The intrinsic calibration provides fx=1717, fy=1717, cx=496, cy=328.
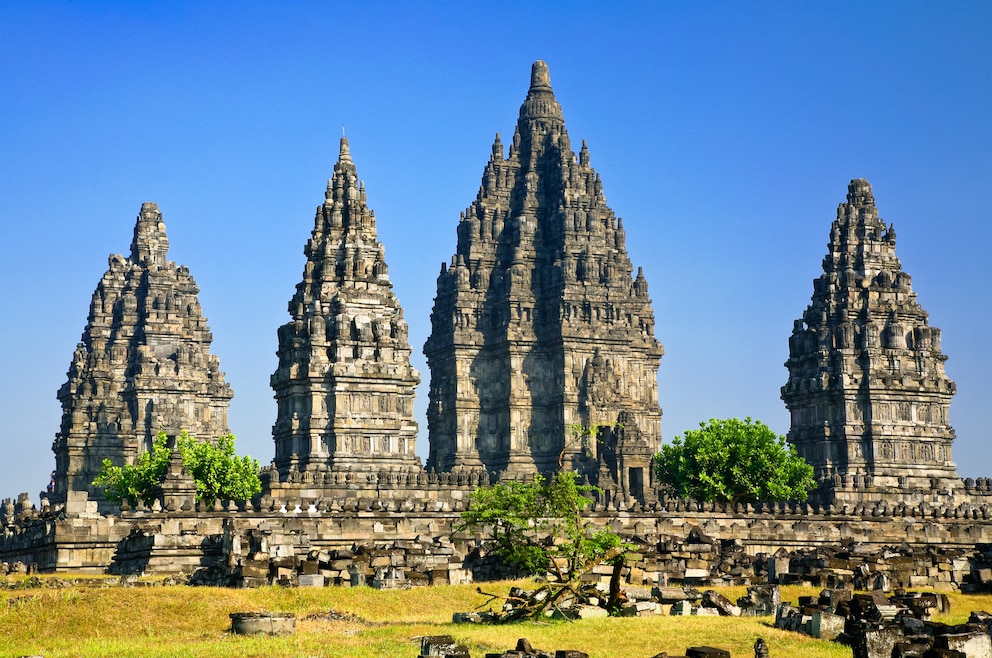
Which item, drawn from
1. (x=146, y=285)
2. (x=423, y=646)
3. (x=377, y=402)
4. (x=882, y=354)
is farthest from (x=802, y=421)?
(x=423, y=646)

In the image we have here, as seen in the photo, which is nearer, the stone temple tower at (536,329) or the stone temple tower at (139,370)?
the stone temple tower at (139,370)

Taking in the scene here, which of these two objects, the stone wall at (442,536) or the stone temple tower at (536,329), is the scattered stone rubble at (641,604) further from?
the stone temple tower at (536,329)

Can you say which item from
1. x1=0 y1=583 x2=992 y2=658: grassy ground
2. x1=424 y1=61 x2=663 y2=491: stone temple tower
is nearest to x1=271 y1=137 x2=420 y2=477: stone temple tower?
x1=424 y1=61 x2=663 y2=491: stone temple tower

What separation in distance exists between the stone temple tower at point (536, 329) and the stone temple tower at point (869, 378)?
43.8 ft

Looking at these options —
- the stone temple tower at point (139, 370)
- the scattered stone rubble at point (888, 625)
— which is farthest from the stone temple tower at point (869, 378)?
the scattered stone rubble at point (888, 625)

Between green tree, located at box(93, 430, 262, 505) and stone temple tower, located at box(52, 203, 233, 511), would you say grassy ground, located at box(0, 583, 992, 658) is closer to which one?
green tree, located at box(93, 430, 262, 505)

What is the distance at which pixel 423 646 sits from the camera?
37.6 m

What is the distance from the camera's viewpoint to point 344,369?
317 feet

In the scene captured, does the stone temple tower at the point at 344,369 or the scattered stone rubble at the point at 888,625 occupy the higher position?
the stone temple tower at the point at 344,369

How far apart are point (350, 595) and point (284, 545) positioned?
40.3 ft

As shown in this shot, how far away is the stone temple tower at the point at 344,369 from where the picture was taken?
316 feet

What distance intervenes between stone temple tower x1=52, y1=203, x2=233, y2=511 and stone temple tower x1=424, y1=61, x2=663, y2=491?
57.3ft

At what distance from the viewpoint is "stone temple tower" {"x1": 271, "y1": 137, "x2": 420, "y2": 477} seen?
9644 cm

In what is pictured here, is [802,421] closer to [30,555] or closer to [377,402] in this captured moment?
[377,402]
